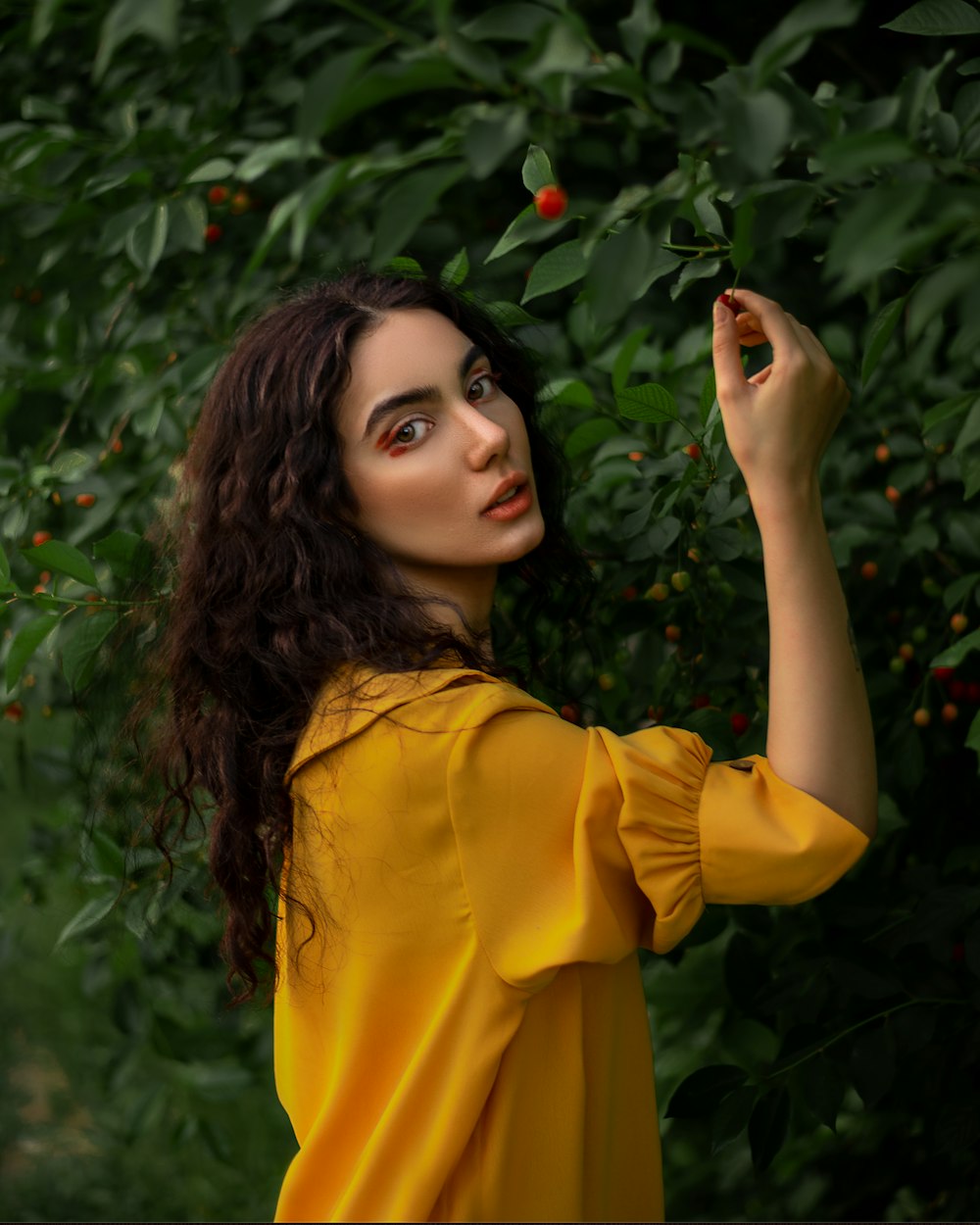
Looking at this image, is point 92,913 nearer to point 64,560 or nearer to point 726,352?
point 64,560

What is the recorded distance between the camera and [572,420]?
88.6 inches

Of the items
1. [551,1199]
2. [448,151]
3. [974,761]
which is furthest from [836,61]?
[551,1199]

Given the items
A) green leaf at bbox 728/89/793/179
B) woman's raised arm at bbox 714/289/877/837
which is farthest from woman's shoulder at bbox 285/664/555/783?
green leaf at bbox 728/89/793/179

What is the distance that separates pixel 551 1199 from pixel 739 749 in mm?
614

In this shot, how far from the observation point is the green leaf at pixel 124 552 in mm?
1576

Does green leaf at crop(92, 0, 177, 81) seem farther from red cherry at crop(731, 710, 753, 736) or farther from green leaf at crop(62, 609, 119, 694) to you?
red cherry at crop(731, 710, 753, 736)

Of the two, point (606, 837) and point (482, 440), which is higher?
point (482, 440)

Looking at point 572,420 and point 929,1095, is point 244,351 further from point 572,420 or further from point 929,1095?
point 929,1095

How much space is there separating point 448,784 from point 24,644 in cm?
60

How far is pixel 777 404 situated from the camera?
125cm

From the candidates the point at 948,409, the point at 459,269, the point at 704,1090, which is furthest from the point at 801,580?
the point at 704,1090

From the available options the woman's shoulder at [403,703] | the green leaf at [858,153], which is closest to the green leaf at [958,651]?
the woman's shoulder at [403,703]

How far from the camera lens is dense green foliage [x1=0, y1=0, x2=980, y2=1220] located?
937mm

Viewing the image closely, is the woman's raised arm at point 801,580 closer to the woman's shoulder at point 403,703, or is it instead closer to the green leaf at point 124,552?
the woman's shoulder at point 403,703
